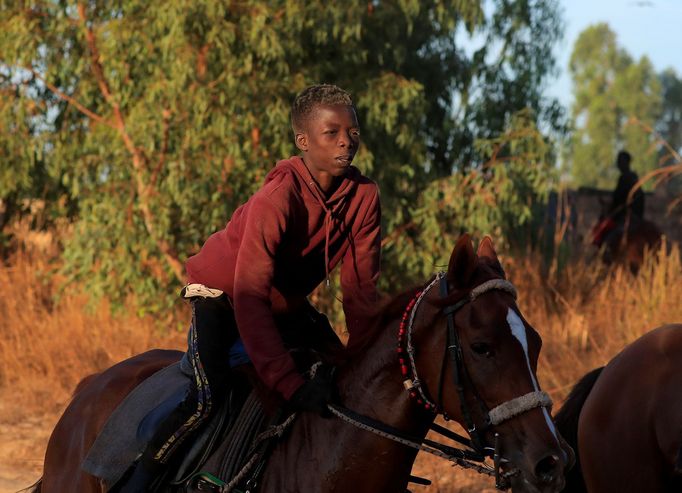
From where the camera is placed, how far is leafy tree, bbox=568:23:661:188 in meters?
51.5

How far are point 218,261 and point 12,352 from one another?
757 centimetres

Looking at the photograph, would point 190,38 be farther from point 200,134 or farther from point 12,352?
point 12,352

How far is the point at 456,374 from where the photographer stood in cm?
314

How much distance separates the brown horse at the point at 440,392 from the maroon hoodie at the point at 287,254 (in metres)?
0.21

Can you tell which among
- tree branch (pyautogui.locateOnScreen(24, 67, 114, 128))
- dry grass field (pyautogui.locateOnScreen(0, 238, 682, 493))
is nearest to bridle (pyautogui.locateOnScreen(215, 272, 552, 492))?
dry grass field (pyautogui.locateOnScreen(0, 238, 682, 493))

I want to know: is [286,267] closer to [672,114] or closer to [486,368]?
[486,368]

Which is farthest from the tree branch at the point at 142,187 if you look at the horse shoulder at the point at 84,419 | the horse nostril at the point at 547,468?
the horse nostril at the point at 547,468

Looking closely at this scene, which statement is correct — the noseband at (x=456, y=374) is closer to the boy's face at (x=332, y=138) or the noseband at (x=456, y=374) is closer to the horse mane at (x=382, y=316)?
the horse mane at (x=382, y=316)

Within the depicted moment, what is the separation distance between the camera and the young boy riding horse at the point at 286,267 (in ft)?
11.8

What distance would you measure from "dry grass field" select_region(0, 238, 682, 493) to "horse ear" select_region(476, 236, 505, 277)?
4.28 meters

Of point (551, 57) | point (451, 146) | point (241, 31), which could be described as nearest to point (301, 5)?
point (241, 31)

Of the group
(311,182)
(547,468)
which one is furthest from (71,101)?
(547,468)

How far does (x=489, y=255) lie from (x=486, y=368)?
47cm

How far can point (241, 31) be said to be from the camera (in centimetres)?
1040
